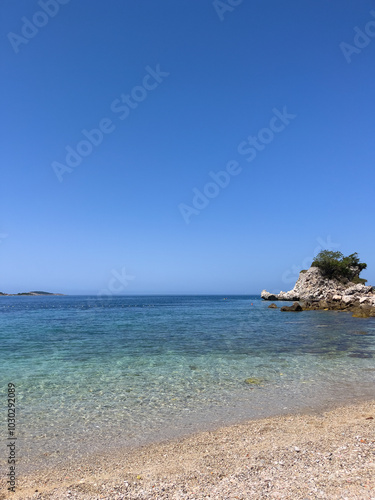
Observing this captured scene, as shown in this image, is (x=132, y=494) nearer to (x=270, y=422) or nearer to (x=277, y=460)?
(x=277, y=460)

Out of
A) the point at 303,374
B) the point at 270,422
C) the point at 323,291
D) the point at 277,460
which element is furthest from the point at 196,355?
the point at 323,291

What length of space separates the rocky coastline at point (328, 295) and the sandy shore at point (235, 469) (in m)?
47.8

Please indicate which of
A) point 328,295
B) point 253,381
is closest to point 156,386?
point 253,381

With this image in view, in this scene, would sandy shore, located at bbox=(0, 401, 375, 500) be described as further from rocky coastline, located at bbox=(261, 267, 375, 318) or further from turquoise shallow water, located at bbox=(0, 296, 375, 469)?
rocky coastline, located at bbox=(261, 267, 375, 318)

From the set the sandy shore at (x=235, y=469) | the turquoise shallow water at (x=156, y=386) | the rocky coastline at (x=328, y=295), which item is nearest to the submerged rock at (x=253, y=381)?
the turquoise shallow water at (x=156, y=386)

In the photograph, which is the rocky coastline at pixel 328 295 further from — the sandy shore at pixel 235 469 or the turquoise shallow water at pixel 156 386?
the sandy shore at pixel 235 469

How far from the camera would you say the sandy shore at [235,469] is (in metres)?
6.06

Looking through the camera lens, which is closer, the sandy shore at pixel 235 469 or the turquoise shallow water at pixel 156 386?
the sandy shore at pixel 235 469

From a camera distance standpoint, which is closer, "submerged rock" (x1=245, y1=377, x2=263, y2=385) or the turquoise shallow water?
the turquoise shallow water

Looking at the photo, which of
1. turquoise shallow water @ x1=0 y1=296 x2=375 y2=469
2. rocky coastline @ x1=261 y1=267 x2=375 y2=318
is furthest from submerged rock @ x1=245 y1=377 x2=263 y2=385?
rocky coastline @ x1=261 y1=267 x2=375 y2=318

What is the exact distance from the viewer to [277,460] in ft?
24.0

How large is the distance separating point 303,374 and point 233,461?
9884 mm

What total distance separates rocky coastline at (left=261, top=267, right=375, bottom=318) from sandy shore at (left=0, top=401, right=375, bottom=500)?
47804 millimetres

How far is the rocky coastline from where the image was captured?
62.3 metres
